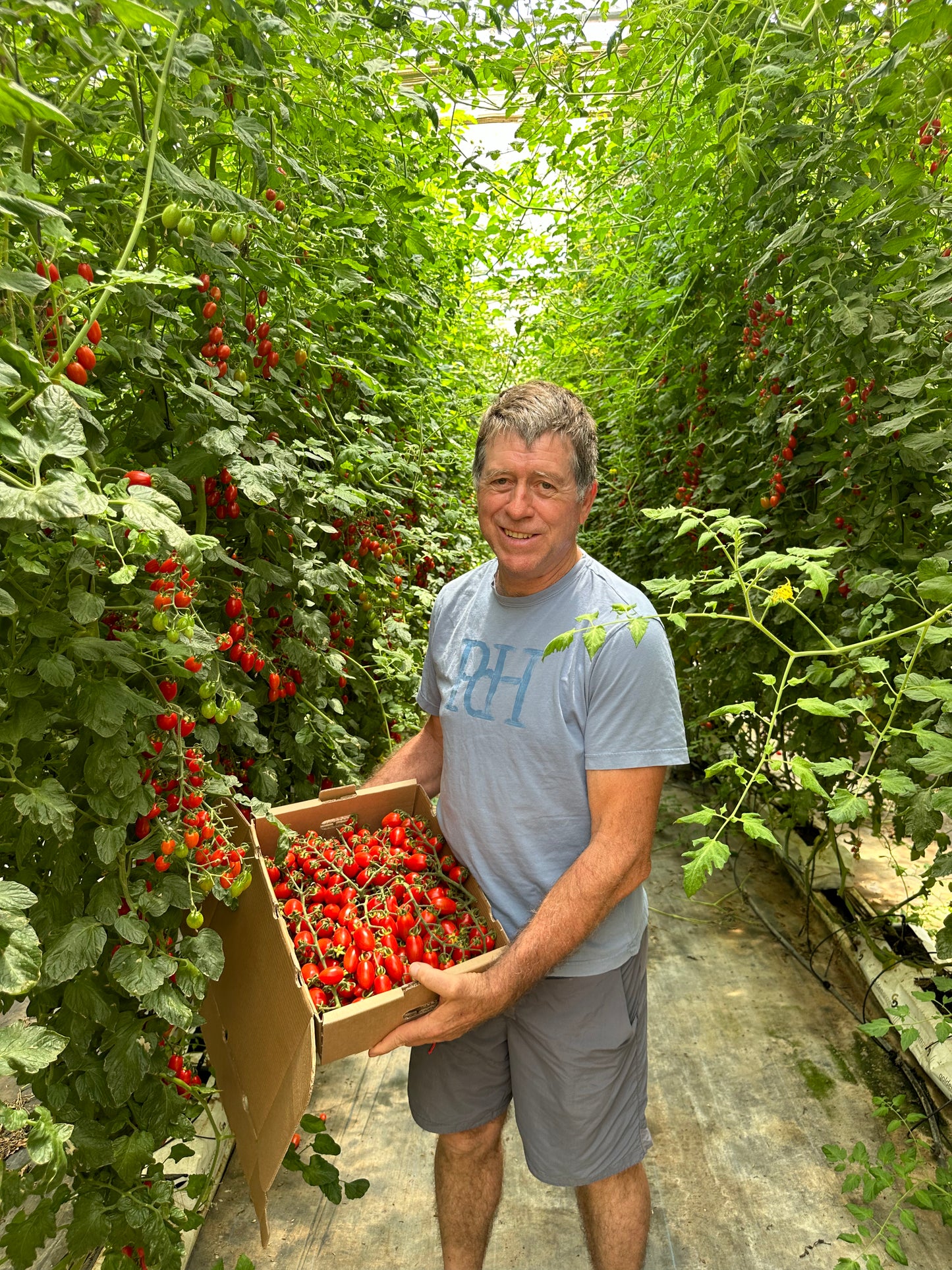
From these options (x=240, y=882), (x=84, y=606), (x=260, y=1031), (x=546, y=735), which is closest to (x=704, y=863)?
(x=546, y=735)

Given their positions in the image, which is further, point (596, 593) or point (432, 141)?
point (432, 141)

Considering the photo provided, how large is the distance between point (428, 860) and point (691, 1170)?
1.23 m

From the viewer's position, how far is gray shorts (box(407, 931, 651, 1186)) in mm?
1562

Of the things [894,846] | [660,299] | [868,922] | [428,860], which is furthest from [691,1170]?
[660,299]

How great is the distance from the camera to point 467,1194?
68.9 inches

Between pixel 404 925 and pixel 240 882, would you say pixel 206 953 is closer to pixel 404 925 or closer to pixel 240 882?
pixel 240 882

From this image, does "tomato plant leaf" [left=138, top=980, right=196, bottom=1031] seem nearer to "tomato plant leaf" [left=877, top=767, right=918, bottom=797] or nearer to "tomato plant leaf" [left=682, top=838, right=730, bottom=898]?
"tomato plant leaf" [left=682, top=838, right=730, bottom=898]

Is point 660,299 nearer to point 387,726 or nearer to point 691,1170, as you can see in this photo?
point 387,726

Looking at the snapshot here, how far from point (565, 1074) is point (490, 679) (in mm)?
750

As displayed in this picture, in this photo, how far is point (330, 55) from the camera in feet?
5.77

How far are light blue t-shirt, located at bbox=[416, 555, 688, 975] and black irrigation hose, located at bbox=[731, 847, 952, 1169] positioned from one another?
1.16m

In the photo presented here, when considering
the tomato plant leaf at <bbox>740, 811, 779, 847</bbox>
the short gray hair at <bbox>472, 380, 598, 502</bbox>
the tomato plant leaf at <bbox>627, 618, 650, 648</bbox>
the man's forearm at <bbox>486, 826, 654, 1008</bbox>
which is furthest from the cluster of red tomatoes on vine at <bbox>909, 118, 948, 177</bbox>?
the man's forearm at <bbox>486, 826, 654, 1008</bbox>

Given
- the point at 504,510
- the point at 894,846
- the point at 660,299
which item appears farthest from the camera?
the point at 894,846

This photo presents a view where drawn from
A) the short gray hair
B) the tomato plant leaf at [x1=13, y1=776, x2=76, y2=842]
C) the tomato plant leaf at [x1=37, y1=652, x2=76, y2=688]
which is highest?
the short gray hair
